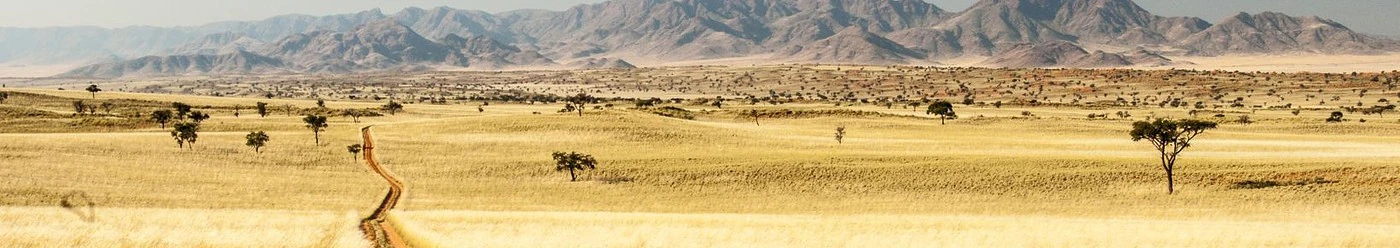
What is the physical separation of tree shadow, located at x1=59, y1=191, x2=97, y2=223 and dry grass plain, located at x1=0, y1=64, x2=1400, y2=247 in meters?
0.70

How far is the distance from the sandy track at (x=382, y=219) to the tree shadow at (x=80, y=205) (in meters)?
12.8

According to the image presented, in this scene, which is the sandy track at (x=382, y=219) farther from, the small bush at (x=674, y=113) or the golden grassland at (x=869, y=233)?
the small bush at (x=674, y=113)

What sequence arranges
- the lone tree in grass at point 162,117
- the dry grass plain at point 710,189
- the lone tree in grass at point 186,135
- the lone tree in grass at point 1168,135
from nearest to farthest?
the dry grass plain at point 710,189
the lone tree in grass at point 1168,135
the lone tree in grass at point 186,135
the lone tree in grass at point 162,117

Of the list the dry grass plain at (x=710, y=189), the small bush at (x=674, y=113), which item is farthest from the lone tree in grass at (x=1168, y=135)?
the small bush at (x=674, y=113)

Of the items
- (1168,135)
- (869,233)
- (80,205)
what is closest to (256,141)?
(80,205)

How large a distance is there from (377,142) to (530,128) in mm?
16802

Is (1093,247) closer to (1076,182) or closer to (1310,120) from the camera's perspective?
(1076,182)

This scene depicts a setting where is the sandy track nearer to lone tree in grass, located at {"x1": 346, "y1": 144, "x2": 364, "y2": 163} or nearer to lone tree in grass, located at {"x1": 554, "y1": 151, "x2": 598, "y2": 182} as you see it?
lone tree in grass, located at {"x1": 346, "y1": 144, "x2": 364, "y2": 163}

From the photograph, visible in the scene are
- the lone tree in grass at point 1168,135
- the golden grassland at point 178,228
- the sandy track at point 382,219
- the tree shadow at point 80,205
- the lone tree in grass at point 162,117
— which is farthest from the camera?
the lone tree in grass at point 162,117

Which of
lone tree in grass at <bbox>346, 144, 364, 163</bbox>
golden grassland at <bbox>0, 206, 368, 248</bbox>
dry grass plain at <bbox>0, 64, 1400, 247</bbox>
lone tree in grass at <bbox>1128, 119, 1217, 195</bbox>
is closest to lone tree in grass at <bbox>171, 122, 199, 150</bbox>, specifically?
dry grass plain at <bbox>0, 64, 1400, 247</bbox>

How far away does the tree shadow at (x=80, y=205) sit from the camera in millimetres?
44219

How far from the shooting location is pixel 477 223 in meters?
43.0

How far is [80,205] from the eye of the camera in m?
50.6

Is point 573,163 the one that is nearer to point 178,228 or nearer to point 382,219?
point 382,219
